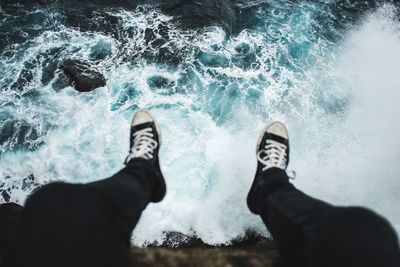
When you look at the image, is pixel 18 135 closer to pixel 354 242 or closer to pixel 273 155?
pixel 273 155

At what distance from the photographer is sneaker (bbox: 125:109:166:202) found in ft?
10.1

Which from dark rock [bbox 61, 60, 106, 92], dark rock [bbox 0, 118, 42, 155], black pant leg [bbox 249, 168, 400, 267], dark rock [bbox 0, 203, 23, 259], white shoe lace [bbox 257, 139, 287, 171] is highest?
dark rock [bbox 61, 60, 106, 92]

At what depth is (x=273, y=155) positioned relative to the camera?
3504 millimetres

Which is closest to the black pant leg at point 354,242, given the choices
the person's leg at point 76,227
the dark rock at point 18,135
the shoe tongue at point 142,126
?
the person's leg at point 76,227

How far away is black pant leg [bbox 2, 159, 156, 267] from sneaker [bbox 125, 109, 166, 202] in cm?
85

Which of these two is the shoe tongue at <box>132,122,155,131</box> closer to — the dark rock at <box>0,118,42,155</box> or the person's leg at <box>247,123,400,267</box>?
the person's leg at <box>247,123,400,267</box>

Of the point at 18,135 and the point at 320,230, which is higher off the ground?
the point at 320,230

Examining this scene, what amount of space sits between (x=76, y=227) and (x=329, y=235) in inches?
57.3

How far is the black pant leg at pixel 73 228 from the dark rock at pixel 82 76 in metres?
4.12

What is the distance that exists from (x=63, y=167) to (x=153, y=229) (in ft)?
5.92

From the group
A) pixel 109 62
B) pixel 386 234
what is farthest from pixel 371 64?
pixel 386 234

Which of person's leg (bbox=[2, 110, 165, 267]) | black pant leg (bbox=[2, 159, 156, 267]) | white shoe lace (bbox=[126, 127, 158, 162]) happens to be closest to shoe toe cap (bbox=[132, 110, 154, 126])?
white shoe lace (bbox=[126, 127, 158, 162])

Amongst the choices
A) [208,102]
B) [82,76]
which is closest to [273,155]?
[208,102]

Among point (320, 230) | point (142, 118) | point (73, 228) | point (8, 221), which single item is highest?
point (142, 118)
